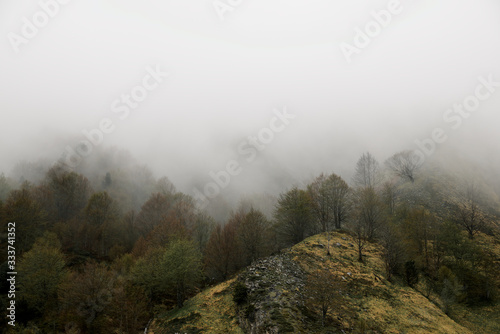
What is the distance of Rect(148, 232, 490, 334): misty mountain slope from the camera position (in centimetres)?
2266

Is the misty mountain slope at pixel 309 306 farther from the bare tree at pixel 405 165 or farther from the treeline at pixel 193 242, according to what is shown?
the bare tree at pixel 405 165

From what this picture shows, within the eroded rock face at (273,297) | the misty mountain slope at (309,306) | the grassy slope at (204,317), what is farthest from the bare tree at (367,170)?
the grassy slope at (204,317)

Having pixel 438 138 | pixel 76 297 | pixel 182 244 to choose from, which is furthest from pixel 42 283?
pixel 438 138

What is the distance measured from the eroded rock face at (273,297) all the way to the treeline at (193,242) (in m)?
14.2

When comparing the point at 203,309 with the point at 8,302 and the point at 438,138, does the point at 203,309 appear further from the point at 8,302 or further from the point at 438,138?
the point at 438,138

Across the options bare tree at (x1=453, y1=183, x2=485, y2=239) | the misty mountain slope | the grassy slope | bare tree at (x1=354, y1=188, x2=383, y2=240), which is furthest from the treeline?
the misty mountain slope

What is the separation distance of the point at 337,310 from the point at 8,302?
49749mm

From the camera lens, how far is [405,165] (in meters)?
94.2

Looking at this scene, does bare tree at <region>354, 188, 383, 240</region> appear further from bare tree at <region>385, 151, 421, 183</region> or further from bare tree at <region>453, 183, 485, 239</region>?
bare tree at <region>385, 151, 421, 183</region>

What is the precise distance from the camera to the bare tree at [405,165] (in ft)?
305

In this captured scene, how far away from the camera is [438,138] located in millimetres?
120250

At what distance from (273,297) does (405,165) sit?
320 ft

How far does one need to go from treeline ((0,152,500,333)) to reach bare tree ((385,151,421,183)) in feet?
1.99

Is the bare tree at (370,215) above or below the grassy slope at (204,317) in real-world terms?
above
